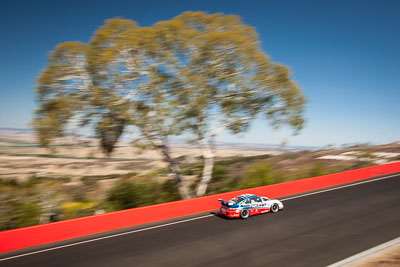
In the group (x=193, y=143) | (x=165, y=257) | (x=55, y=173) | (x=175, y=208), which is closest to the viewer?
(x=165, y=257)

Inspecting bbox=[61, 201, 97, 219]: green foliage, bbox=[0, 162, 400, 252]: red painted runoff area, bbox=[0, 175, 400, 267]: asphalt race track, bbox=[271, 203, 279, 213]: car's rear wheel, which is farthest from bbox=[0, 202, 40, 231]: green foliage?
bbox=[271, 203, 279, 213]: car's rear wheel

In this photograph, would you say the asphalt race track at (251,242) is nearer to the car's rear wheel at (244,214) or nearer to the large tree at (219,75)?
the car's rear wheel at (244,214)

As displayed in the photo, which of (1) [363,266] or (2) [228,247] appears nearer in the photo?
(1) [363,266]

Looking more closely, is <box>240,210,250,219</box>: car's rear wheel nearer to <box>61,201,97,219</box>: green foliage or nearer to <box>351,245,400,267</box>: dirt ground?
<box>351,245,400,267</box>: dirt ground

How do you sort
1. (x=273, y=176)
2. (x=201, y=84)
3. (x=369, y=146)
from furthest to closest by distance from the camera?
1. (x=369, y=146)
2. (x=273, y=176)
3. (x=201, y=84)

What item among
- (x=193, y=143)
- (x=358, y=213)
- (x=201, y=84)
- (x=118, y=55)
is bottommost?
(x=358, y=213)

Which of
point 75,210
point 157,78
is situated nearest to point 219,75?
point 157,78

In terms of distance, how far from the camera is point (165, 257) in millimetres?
8609

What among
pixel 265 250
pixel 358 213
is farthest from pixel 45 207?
pixel 358 213

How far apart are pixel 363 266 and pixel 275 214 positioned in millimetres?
5713

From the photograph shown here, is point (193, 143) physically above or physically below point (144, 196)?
above

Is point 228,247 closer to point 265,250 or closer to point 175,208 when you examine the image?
point 265,250

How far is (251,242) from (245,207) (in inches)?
110

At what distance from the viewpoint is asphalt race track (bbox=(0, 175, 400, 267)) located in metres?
8.30
